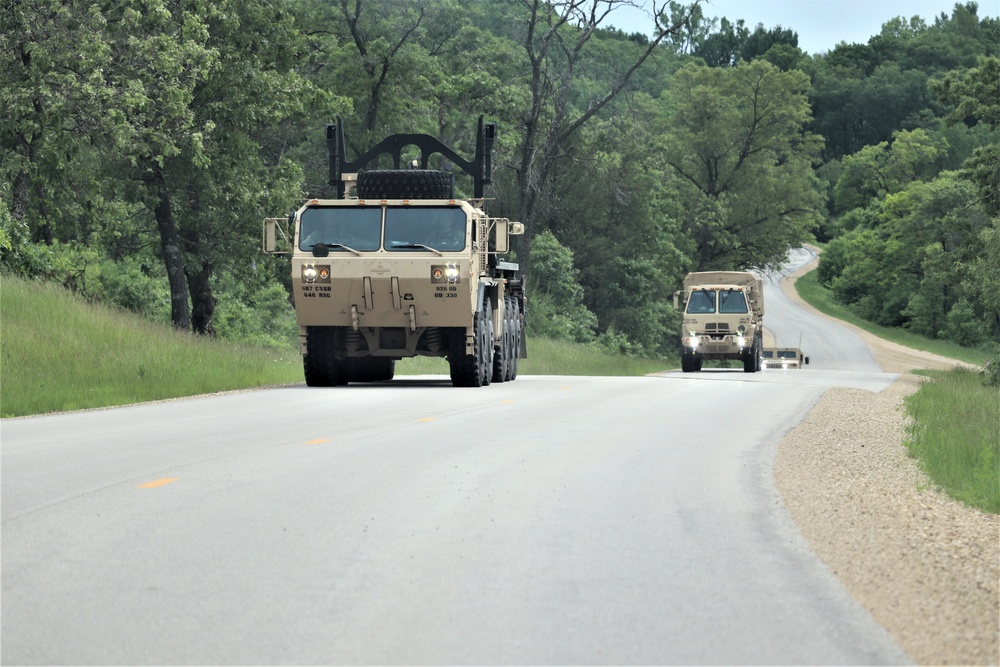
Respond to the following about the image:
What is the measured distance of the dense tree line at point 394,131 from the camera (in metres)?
28.0

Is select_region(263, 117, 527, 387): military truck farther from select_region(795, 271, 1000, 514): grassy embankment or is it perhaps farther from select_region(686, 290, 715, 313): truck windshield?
select_region(686, 290, 715, 313): truck windshield

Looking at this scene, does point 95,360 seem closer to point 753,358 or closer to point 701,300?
point 701,300

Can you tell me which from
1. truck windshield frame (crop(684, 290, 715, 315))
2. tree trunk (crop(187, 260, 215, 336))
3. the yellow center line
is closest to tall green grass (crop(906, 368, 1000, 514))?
the yellow center line

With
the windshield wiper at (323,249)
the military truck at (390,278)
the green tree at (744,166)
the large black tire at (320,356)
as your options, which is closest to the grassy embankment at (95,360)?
the large black tire at (320,356)

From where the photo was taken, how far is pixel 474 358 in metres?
24.9

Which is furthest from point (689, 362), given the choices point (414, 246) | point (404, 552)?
point (404, 552)

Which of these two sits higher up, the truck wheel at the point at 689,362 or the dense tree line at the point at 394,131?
the dense tree line at the point at 394,131

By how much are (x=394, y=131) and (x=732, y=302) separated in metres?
12.2

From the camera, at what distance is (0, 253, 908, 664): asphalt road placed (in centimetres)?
578

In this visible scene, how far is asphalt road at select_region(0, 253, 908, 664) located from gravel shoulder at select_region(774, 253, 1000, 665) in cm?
18

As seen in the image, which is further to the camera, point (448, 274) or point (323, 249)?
point (323, 249)

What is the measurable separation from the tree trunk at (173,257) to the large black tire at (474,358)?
10687mm

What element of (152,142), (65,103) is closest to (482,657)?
(65,103)

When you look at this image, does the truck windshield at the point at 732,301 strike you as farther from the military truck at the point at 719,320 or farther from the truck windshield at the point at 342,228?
the truck windshield at the point at 342,228
